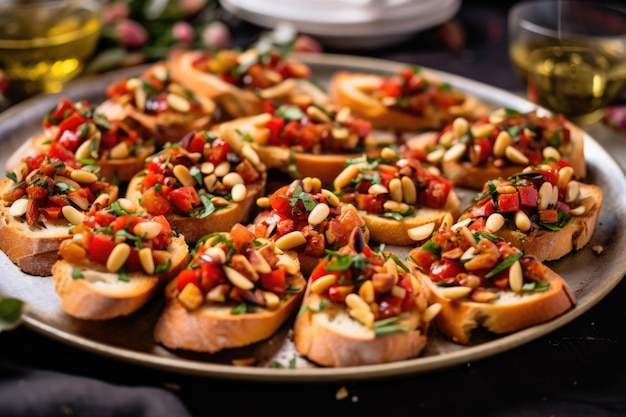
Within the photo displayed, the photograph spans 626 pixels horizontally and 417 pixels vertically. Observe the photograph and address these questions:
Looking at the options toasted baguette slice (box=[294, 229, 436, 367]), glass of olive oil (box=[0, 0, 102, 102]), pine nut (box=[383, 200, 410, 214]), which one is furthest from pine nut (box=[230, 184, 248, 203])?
glass of olive oil (box=[0, 0, 102, 102])

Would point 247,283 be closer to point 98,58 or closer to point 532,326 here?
point 532,326

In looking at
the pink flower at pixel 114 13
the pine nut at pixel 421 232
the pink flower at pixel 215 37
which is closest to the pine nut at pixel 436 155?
the pine nut at pixel 421 232

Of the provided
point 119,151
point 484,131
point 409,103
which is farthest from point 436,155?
point 119,151

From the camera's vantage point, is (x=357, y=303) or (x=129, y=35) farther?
(x=129, y=35)

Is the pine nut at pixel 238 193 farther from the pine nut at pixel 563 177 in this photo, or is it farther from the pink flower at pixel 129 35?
the pink flower at pixel 129 35

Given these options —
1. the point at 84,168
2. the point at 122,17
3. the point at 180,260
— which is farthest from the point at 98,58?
the point at 180,260

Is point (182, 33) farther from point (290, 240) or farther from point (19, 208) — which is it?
point (290, 240)
